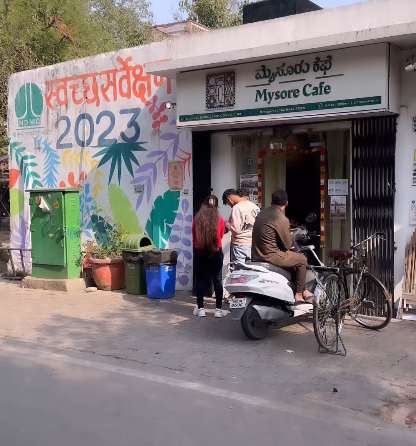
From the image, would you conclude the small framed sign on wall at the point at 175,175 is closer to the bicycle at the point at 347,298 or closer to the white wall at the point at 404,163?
the bicycle at the point at 347,298

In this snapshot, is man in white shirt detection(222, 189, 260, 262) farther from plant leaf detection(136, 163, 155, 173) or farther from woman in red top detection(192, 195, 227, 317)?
plant leaf detection(136, 163, 155, 173)

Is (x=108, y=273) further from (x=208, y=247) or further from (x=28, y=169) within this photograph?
(x=28, y=169)

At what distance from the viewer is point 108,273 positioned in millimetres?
10328

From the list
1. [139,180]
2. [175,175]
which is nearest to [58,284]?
[139,180]

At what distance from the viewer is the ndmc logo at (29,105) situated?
12242 mm

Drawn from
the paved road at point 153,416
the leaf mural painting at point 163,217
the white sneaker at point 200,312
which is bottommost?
the paved road at point 153,416

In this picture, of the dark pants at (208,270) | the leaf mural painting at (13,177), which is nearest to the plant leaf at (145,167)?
the dark pants at (208,270)

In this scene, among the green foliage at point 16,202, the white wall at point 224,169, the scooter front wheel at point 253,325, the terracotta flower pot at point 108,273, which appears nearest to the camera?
the scooter front wheel at point 253,325

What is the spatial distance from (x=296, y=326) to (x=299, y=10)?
5.18 metres

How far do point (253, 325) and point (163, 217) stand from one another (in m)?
3.88

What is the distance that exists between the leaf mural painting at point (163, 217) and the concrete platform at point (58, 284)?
1.64 metres

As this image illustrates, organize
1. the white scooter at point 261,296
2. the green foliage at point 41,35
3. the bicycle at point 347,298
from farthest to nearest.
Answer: the green foliage at point 41,35 → the white scooter at point 261,296 → the bicycle at point 347,298

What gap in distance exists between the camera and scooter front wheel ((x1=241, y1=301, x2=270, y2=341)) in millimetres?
6785

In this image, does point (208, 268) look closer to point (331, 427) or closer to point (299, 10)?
point (331, 427)
